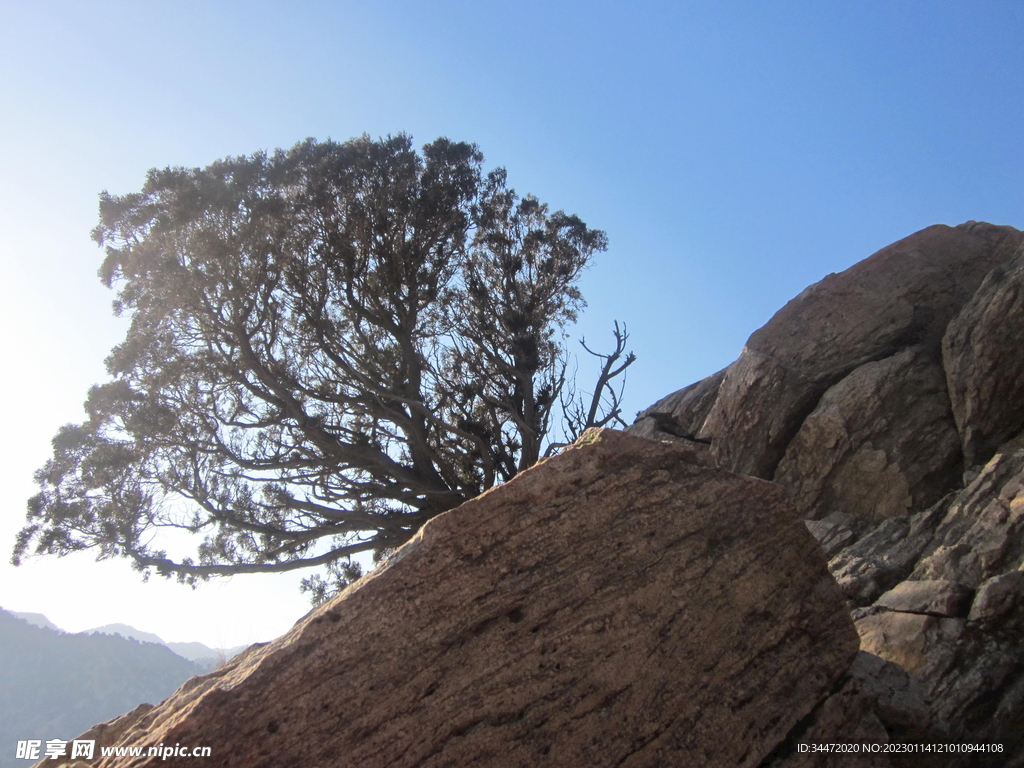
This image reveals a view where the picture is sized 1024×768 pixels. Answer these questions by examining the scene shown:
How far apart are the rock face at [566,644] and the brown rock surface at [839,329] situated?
3.97m

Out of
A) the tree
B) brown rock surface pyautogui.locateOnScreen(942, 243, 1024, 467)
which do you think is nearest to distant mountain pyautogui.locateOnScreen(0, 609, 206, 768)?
the tree

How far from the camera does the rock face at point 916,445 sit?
17.5 ft

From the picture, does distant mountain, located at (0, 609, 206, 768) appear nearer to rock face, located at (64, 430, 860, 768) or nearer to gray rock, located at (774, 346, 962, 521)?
gray rock, located at (774, 346, 962, 521)

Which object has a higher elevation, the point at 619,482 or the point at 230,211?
the point at 230,211

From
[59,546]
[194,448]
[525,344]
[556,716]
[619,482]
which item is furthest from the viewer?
[525,344]

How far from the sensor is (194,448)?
40.3 feet

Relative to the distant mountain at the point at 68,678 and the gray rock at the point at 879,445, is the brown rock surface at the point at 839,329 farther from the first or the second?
the distant mountain at the point at 68,678

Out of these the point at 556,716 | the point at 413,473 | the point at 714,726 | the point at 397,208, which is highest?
the point at 397,208

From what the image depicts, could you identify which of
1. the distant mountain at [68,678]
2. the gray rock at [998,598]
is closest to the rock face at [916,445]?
the gray rock at [998,598]

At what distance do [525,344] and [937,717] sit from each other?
29.8ft

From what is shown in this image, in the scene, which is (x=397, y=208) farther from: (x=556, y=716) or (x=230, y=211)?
(x=556, y=716)

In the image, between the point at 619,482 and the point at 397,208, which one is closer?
the point at 619,482

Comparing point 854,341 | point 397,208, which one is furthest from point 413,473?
point 854,341

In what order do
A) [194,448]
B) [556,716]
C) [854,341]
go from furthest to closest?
[194,448], [854,341], [556,716]
